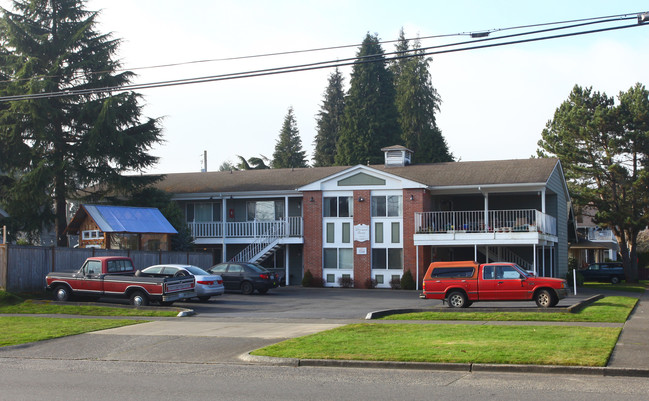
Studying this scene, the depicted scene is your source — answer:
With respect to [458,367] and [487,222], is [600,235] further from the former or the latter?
[458,367]

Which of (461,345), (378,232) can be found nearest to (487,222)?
(378,232)

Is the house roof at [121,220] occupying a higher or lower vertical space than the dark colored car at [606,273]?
higher

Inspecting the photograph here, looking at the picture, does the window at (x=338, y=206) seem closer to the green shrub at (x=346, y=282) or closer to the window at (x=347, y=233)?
the window at (x=347, y=233)

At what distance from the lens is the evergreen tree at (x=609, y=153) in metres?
48.5

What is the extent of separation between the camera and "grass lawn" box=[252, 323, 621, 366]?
12.4 metres

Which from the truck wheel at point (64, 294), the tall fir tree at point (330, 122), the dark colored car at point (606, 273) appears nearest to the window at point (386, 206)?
the truck wheel at point (64, 294)

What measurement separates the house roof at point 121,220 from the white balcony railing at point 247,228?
6.60m

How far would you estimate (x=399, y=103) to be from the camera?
240 ft

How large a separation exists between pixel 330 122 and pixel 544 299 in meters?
60.9

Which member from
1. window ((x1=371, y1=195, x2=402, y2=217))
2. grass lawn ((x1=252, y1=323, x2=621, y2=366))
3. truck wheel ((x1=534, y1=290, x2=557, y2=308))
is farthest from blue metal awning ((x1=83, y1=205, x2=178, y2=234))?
truck wheel ((x1=534, y1=290, x2=557, y2=308))

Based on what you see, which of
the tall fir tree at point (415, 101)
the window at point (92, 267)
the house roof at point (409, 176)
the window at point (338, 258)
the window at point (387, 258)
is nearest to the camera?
the window at point (92, 267)

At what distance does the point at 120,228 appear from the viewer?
1234 inches

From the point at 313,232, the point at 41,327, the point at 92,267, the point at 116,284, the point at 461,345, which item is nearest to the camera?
the point at 461,345

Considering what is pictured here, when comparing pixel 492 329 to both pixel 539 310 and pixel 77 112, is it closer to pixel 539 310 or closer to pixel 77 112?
pixel 539 310
